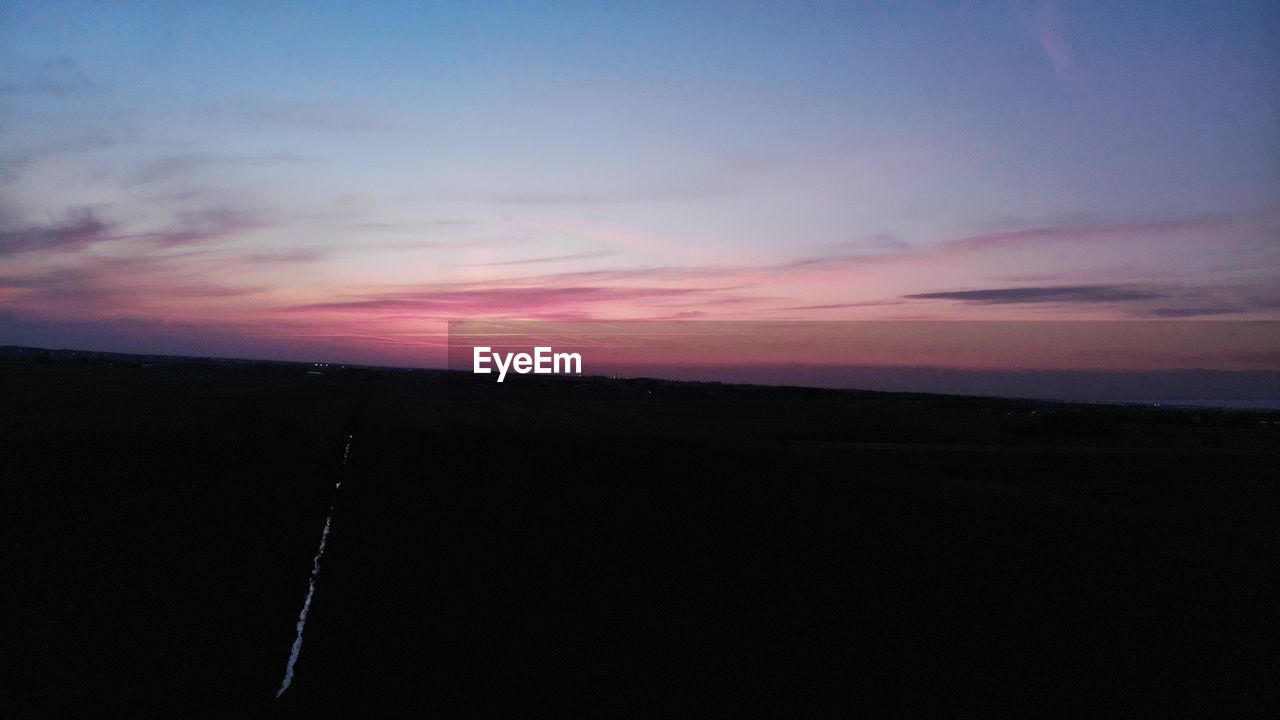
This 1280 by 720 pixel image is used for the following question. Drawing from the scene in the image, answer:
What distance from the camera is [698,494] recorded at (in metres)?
20.2

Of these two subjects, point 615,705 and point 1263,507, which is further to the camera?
point 1263,507

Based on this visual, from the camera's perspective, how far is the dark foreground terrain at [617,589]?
7656 millimetres

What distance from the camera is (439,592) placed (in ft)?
35.2

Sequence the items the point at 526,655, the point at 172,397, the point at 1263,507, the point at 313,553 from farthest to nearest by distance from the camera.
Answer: the point at 172,397 < the point at 1263,507 < the point at 313,553 < the point at 526,655

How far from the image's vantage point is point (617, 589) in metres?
11.1

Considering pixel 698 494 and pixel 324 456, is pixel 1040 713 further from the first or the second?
pixel 324 456

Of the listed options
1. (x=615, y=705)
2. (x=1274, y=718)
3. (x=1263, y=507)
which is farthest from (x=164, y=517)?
(x=1263, y=507)

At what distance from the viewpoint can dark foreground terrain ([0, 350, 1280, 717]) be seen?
25.1ft

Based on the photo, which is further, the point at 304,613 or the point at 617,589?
the point at 617,589

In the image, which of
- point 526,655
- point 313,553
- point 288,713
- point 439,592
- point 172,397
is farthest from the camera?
point 172,397

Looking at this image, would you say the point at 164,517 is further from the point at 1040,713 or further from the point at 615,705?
the point at 1040,713

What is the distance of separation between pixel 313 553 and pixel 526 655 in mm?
5679

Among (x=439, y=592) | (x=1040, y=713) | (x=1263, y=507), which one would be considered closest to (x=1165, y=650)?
(x=1040, y=713)

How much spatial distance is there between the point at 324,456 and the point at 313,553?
46.6ft
